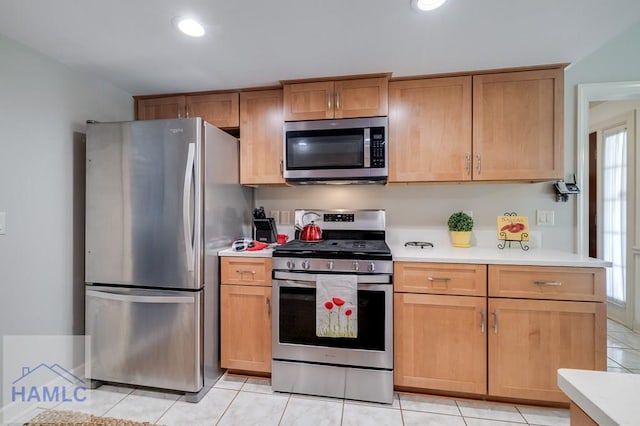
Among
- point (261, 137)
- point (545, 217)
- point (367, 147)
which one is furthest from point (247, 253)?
point (545, 217)

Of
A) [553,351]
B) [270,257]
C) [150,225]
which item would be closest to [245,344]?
[270,257]

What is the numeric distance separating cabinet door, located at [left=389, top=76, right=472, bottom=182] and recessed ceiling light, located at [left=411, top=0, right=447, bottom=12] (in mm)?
728

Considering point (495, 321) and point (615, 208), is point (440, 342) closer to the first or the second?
point (495, 321)

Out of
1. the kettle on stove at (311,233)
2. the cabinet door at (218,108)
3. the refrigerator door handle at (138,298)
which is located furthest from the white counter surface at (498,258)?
the cabinet door at (218,108)

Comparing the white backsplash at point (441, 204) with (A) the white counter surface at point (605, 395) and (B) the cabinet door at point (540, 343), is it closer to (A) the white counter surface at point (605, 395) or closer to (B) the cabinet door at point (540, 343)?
(B) the cabinet door at point (540, 343)

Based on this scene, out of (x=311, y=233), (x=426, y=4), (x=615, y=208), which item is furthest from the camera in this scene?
(x=615, y=208)

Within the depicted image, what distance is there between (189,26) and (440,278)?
6.65 feet

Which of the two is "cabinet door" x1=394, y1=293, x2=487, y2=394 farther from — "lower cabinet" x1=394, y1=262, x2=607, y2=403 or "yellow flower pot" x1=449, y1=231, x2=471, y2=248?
"yellow flower pot" x1=449, y1=231, x2=471, y2=248

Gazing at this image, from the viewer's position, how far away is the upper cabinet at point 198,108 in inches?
89.7

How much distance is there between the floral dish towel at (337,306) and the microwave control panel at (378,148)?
0.83 metres

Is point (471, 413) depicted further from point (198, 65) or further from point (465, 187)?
point (198, 65)

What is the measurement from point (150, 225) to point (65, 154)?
772 millimetres

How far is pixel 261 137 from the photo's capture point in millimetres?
2250

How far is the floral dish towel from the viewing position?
1764 mm
